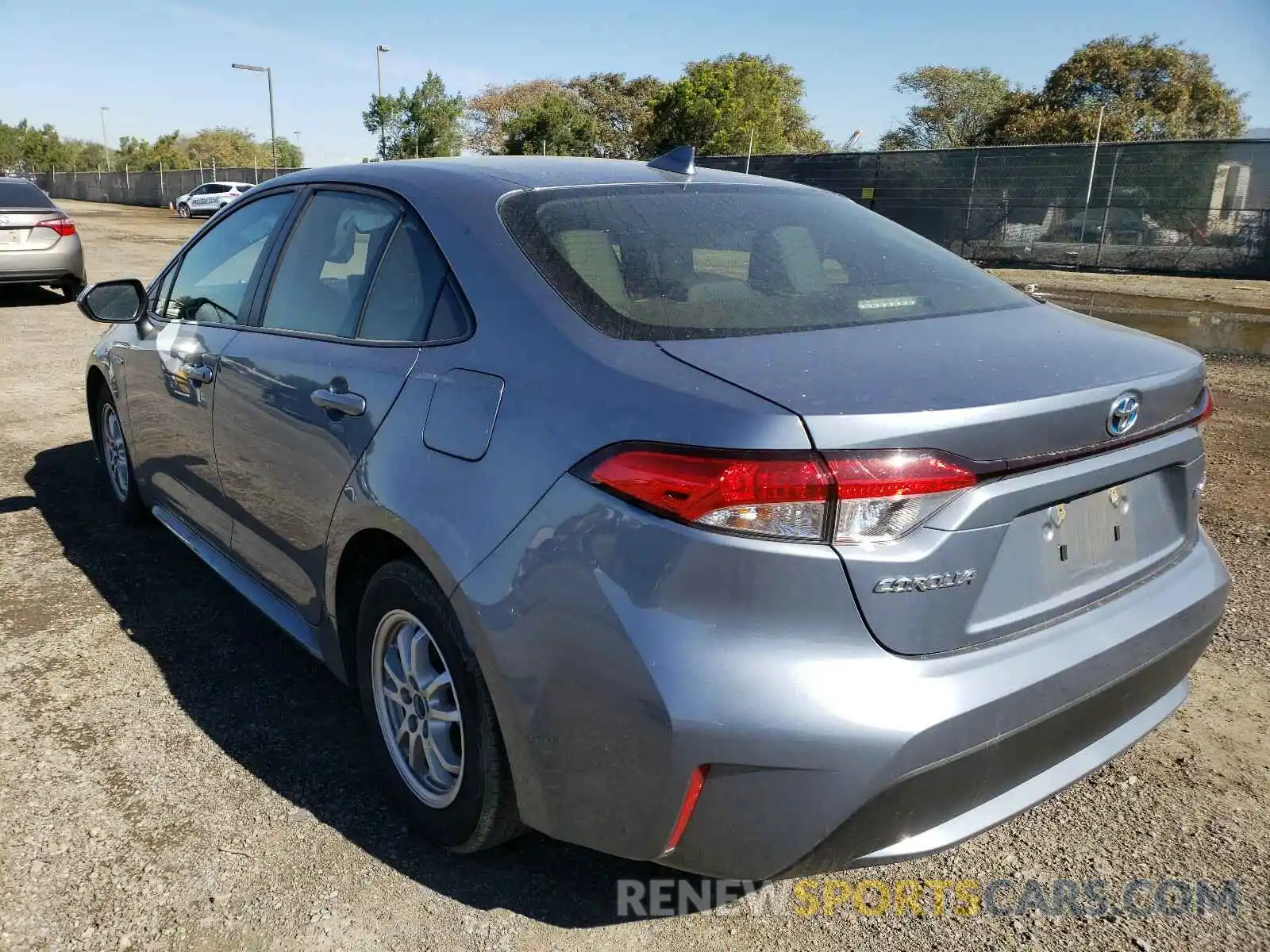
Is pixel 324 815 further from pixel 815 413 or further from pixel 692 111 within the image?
pixel 692 111

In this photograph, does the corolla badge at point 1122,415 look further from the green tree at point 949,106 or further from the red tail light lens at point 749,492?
the green tree at point 949,106

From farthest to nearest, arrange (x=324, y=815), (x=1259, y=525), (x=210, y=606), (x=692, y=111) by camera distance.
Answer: (x=692, y=111), (x=1259, y=525), (x=210, y=606), (x=324, y=815)

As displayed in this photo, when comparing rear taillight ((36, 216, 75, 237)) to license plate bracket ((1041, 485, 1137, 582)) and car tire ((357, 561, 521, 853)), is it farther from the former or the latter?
license plate bracket ((1041, 485, 1137, 582))

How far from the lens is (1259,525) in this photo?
15.2 ft

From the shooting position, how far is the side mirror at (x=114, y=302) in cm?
406

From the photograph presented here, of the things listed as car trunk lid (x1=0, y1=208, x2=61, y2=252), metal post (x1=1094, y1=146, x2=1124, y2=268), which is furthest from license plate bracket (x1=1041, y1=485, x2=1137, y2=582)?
metal post (x1=1094, y1=146, x2=1124, y2=268)

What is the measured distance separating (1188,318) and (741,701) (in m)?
13.2

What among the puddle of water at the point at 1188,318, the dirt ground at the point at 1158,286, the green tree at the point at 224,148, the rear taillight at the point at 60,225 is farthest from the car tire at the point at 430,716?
the green tree at the point at 224,148

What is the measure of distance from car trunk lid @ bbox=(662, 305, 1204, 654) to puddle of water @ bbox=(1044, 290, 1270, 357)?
7.97 metres

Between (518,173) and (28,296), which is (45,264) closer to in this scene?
(28,296)

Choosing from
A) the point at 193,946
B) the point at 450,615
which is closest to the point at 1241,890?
the point at 450,615

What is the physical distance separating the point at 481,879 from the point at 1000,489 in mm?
1479

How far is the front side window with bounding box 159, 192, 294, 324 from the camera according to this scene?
130 inches

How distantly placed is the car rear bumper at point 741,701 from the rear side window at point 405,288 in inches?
29.9
